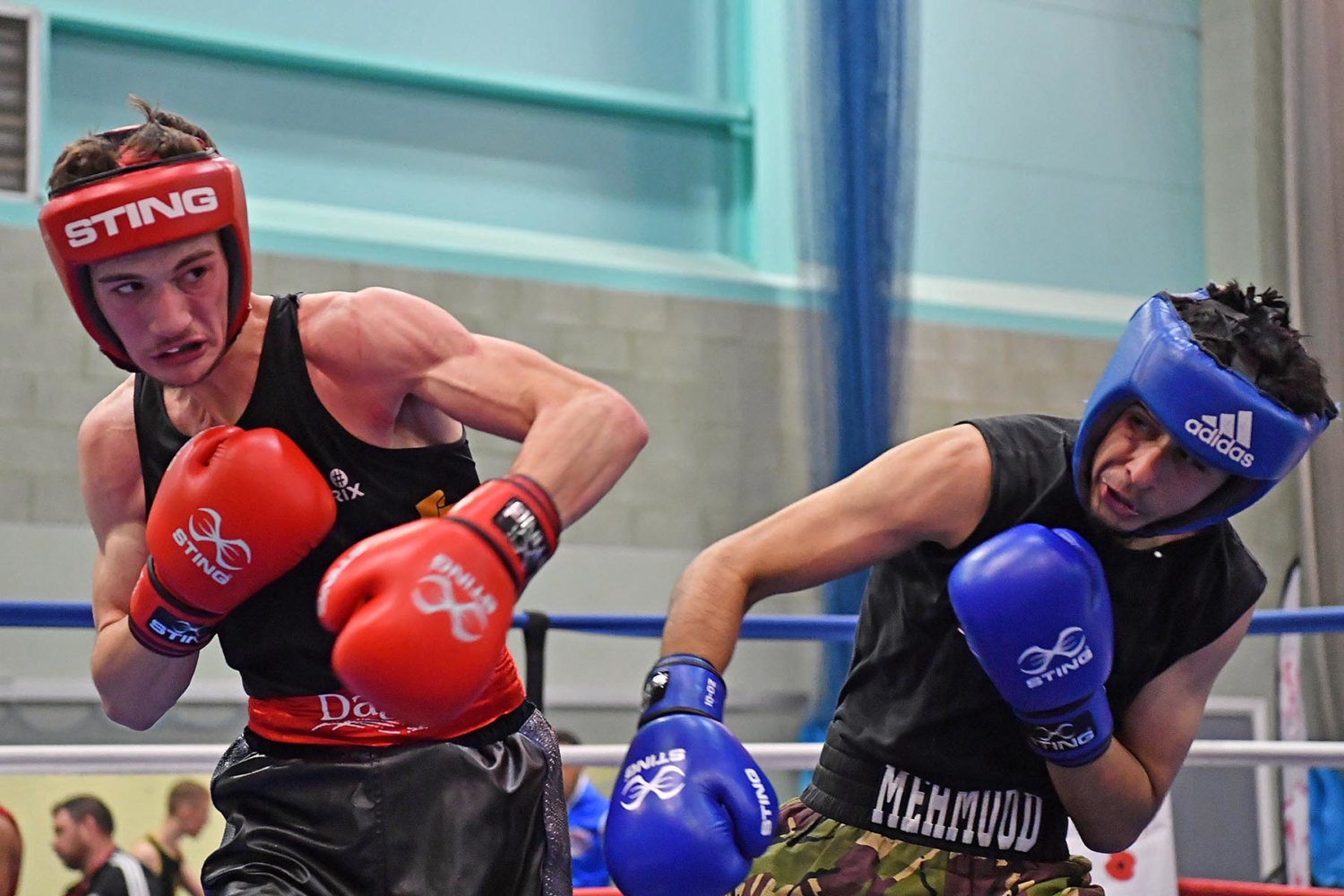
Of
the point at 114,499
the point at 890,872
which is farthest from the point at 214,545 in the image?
the point at 890,872

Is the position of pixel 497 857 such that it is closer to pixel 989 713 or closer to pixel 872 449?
pixel 989 713

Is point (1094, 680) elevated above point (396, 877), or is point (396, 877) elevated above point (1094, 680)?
point (1094, 680)

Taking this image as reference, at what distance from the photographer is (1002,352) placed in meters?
6.12

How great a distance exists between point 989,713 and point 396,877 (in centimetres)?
72

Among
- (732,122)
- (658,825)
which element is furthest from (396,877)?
(732,122)

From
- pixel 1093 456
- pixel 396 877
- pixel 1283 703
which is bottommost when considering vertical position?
pixel 1283 703

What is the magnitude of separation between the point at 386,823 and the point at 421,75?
4.20 m

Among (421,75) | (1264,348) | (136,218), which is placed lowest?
(1264,348)

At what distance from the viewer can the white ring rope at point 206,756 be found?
229cm

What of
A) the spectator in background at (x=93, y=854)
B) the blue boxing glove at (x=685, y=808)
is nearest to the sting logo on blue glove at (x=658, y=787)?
the blue boxing glove at (x=685, y=808)

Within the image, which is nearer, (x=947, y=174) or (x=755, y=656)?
(x=755, y=656)

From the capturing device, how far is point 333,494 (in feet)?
5.27

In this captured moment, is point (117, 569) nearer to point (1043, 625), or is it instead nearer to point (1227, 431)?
point (1043, 625)

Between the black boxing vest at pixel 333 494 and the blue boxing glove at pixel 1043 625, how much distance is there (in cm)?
58
